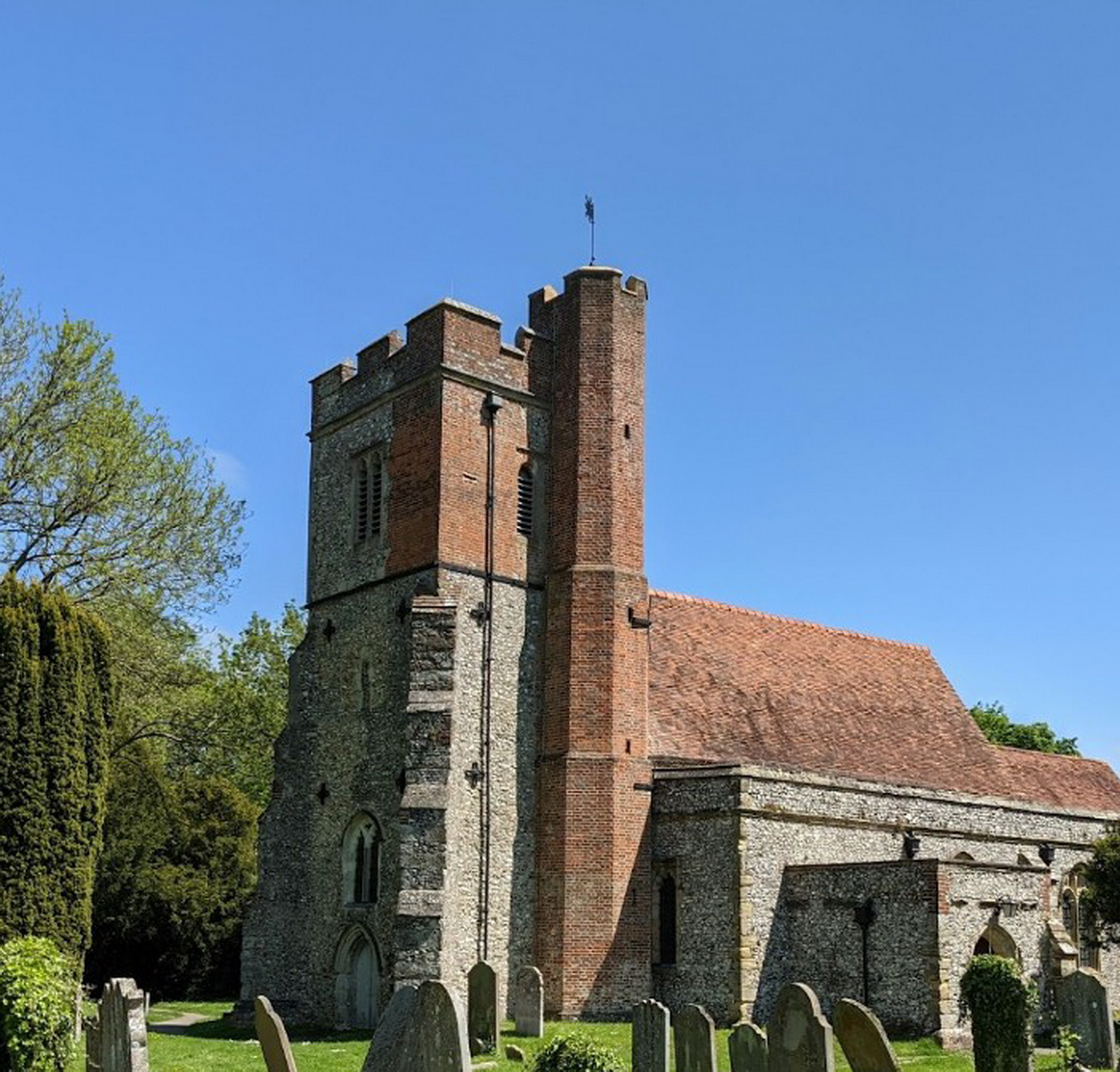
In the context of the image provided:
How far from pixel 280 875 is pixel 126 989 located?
45.6ft

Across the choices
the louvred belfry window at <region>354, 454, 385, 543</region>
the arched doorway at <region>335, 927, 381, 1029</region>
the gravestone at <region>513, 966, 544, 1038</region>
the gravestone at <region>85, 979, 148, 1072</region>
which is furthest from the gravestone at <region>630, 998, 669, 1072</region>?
the louvred belfry window at <region>354, 454, 385, 543</region>

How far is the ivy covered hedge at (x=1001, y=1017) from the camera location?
51.4 feet

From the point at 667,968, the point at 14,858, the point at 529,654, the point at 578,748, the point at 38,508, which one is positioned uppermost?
the point at 38,508

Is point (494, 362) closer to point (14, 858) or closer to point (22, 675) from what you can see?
point (22, 675)

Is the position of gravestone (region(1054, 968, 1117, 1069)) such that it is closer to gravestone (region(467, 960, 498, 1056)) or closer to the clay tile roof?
gravestone (region(467, 960, 498, 1056))

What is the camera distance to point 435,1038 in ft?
31.3

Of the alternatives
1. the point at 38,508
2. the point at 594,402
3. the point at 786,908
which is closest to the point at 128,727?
the point at 38,508

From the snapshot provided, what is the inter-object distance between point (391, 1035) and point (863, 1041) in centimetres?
409

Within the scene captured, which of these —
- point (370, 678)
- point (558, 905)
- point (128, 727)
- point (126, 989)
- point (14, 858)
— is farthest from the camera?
point (128, 727)

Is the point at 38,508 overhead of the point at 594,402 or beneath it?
beneath

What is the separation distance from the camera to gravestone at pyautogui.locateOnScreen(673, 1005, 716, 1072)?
47.5 feet

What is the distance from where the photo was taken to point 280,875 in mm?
27672

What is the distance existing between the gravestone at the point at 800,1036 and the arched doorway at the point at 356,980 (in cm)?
1502

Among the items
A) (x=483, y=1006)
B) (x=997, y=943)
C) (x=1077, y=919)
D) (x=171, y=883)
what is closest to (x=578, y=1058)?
(x=483, y=1006)
